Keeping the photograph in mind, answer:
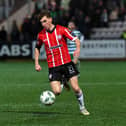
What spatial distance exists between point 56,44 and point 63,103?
7.98ft

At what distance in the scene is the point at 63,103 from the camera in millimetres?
12992

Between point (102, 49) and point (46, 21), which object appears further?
point (102, 49)

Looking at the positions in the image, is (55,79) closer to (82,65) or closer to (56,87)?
(56,87)

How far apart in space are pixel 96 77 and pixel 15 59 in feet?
40.1

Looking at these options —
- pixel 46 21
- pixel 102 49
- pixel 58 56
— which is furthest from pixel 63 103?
pixel 102 49

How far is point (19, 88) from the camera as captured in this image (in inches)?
665

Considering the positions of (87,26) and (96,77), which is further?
(87,26)

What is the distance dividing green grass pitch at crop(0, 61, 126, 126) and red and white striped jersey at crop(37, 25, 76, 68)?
1016 mm

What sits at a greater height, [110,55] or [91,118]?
[91,118]

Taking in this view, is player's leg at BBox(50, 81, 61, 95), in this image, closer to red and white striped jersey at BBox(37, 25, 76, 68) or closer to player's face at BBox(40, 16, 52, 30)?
red and white striped jersey at BBox(37, 25, 76, 68)

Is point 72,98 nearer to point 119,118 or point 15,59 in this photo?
point 119,118

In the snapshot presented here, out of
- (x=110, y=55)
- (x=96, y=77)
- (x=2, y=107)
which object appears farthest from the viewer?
(x=110, y=55)

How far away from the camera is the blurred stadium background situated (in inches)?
430

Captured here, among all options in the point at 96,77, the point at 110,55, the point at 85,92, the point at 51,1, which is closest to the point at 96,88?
the point at 85,92
